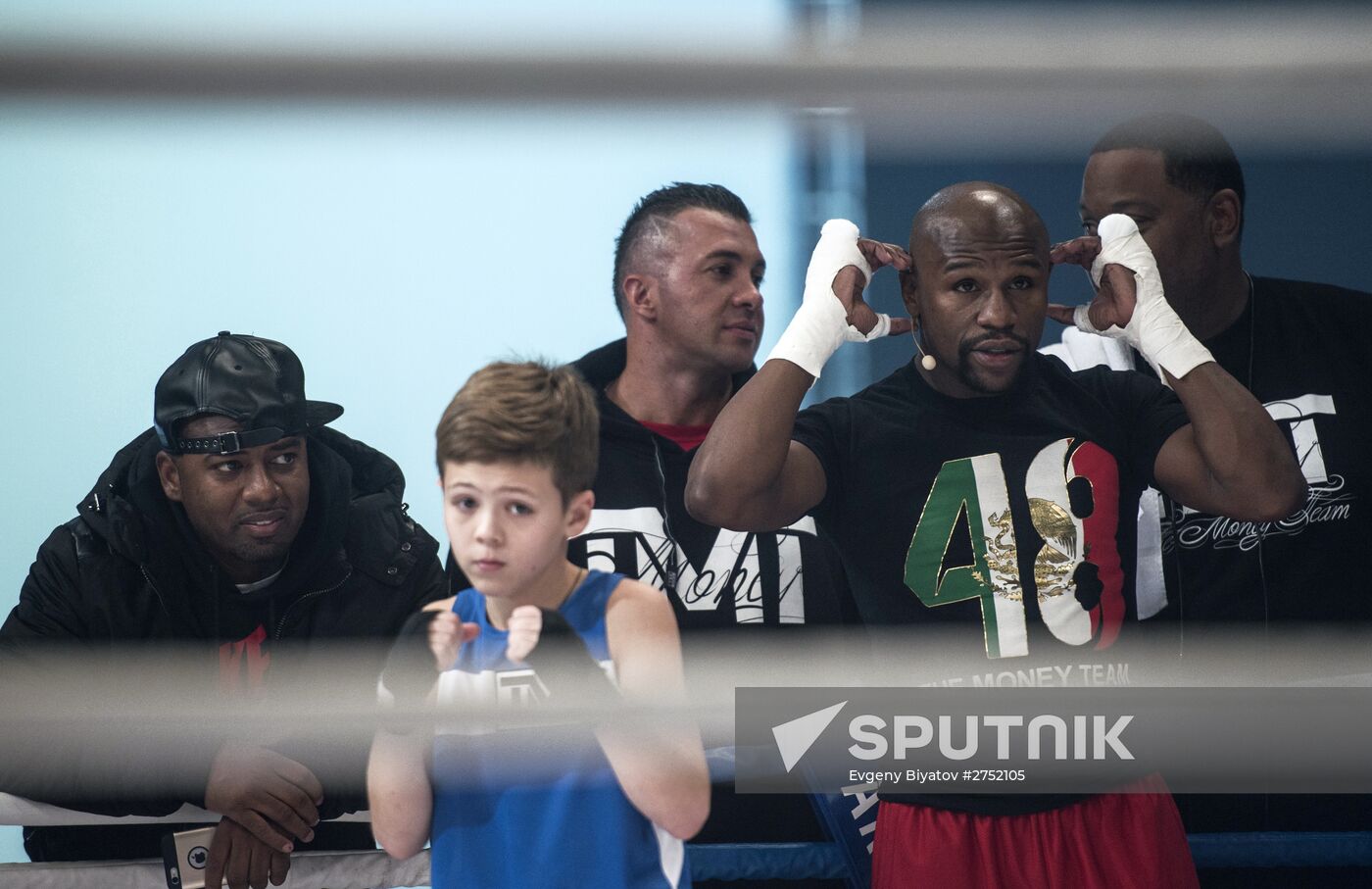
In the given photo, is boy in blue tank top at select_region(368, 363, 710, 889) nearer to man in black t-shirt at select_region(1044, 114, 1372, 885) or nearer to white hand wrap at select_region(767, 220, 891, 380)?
white hand wrap at select_region(767, 220, 891, 380)

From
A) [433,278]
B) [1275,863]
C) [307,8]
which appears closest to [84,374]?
[433,278]

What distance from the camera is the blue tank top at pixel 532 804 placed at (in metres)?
1.17

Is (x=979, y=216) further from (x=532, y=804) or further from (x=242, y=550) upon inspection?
(x=242, y=550)

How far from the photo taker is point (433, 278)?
1251 millimetres

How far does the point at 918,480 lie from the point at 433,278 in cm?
57

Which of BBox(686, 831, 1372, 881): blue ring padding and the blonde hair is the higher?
the blonde hair

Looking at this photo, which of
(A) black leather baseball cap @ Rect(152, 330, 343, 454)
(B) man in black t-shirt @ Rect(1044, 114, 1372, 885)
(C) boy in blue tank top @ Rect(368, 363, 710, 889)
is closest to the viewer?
(C) boy in blue tank top @ Rect(368, 363, 710, 889)

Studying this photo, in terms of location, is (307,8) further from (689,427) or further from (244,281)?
(689,427)

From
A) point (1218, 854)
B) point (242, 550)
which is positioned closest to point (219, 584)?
point (242, 550)

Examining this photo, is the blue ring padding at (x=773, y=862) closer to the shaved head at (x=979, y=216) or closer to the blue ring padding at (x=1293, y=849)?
the blue ring padding at (x=1293, y=849)

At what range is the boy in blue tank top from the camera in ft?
3.84

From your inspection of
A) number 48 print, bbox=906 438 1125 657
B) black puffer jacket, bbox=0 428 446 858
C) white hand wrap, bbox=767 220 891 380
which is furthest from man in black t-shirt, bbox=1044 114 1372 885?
black puffer jacket, bbox=0 428 446 858

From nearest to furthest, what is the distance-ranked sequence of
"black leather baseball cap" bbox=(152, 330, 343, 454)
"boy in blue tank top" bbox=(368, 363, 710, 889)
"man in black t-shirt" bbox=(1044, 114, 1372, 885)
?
"boy in blue tank top" bbox=(368, 363, 710, 889)
"black leather baseball cap" bbox=(152, 330, 343, 454)
"man in black t-shirt" bbox=(1044, 114, 1372, 885)

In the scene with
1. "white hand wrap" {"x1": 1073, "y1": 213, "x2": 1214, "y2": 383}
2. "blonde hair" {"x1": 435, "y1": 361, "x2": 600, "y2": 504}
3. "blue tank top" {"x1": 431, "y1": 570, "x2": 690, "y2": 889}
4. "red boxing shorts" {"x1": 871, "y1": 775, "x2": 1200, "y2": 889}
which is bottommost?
"red boxing shorts" {"x1": 871, "y1": 775, "x2": 1200, "y2": 889}
